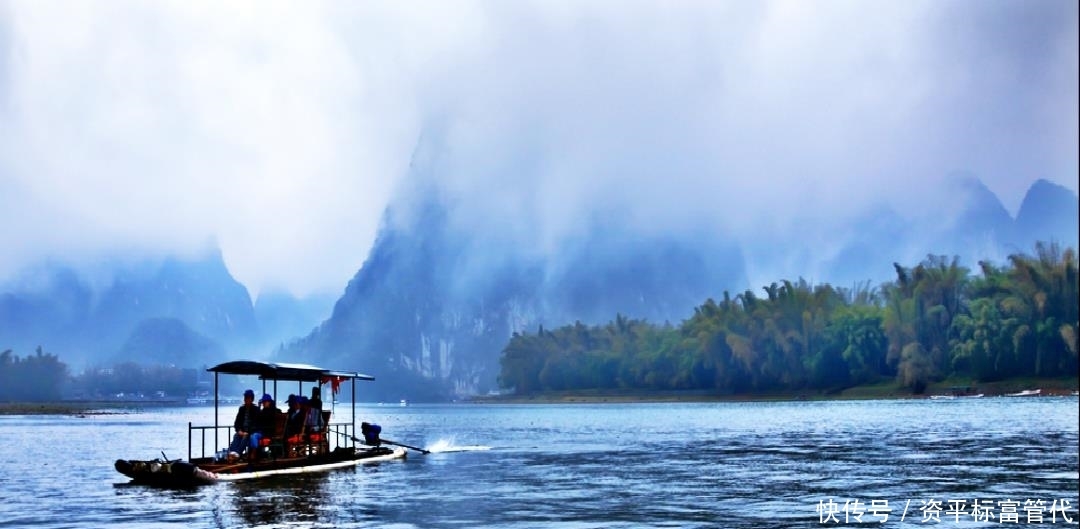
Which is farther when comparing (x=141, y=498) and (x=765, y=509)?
(x=141, y=498)

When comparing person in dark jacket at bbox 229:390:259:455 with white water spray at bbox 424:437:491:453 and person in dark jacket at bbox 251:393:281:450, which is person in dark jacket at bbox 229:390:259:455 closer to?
person in dark jacket at bbox 251:393:281:450

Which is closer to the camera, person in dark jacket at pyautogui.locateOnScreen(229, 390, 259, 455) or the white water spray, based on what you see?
person in dark jacket at pyautogui.locateOnScreen(229, 390, 259, 455)

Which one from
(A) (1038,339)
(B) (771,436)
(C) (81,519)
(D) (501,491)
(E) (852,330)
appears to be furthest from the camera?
(E) (852,330)

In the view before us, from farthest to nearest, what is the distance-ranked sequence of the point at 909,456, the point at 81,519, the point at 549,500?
the point at 909,456, the point at 549,500, the point at 81,519

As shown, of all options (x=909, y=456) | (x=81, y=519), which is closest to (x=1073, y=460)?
(x=909, y=456)

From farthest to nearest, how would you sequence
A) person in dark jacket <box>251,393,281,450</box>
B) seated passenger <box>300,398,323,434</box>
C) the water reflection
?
1. seated passenger <box>300,398,323,434</box>
2. person in dark jacket <box>251,393,281,450</box>
3. the water reflection

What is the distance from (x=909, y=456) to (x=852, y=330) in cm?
14633

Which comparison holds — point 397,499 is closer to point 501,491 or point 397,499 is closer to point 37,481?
point 501,491

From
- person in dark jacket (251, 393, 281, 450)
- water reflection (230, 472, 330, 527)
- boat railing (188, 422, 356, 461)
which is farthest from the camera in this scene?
boat railing (188, 422, 356, 461)

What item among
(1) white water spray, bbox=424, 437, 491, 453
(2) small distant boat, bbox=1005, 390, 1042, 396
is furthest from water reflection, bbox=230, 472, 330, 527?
(2) small distant boat, bbox=1005, 390, 1042, 396

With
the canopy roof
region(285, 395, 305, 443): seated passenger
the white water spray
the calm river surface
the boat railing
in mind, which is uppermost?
the canopy roof

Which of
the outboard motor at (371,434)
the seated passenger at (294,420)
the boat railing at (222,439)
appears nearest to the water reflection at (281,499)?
the seated passenger at (294,420)

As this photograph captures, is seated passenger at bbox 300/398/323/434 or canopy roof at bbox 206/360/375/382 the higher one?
canopy roof at bbox 206/360/375/382

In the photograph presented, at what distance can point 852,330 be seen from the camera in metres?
199
